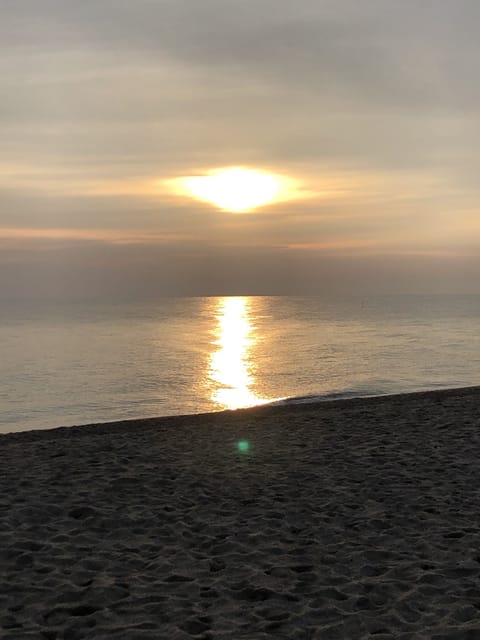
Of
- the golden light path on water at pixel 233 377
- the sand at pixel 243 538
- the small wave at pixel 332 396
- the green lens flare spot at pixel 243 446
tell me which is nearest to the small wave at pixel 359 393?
the small wave at pixel 332 396

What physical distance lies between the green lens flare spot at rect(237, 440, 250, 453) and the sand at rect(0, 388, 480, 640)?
0.15 m

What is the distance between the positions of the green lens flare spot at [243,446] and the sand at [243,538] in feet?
0.50

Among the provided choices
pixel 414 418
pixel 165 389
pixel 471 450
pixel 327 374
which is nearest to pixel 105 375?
pixel 165 389

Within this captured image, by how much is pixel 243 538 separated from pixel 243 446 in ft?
19.8

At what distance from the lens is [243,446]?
14.3 metres

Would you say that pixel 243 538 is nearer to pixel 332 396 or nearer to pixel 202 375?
pixel 332 396

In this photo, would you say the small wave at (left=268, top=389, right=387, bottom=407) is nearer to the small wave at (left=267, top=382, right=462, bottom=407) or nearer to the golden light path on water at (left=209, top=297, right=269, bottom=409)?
the small wave at (left=267, top=382, right=462, bottom=407)

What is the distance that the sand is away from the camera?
6055 mm

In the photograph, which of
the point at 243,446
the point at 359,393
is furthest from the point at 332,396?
the point at 243,446

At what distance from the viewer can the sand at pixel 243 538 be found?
605 centimetres

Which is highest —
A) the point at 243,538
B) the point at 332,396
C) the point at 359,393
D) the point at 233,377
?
the point at 243,538

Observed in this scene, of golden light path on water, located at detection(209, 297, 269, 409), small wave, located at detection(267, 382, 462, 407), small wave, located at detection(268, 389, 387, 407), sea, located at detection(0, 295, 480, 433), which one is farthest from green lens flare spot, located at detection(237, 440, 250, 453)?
small wave, located at detection(267, 382, 462, 407)

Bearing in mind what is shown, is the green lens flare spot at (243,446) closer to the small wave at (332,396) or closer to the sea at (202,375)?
the sea at (202,375)

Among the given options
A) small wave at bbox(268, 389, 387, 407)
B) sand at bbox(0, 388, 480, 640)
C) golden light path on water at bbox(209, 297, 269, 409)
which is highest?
sand at bbox(0, 388, 480, 640)
